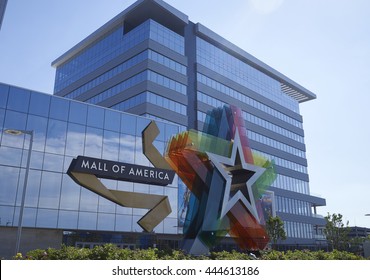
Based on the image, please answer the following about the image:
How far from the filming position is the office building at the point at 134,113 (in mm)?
31234

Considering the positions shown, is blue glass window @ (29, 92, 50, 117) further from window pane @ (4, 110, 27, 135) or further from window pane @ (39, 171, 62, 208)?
window pane @ (39, 171, 62, 208)

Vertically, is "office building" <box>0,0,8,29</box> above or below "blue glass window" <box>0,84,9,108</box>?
above

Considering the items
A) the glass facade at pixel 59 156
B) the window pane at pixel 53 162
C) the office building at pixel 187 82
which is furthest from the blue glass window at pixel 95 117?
the office building at pixel 187 82

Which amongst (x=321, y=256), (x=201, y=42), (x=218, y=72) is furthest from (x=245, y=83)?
(x=321, y=256)

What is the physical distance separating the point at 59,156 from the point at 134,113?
25090 millimetres

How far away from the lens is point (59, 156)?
32.4 meters

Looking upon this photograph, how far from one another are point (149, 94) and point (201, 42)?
20869mm

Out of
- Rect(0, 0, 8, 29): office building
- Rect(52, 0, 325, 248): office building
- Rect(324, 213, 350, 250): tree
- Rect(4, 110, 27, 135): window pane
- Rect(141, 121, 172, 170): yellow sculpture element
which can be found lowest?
Rect(324, 213, 350, 250): tree

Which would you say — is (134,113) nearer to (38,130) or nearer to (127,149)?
(127,149)

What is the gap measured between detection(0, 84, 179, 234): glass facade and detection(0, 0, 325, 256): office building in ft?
0.28

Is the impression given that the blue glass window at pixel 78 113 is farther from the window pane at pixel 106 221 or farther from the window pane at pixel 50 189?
the window pane at pixel 106 221

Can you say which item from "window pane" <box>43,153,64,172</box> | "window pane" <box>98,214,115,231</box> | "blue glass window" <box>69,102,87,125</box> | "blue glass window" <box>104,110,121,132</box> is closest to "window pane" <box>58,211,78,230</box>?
"window pane" <box>98,214,115,231</box>

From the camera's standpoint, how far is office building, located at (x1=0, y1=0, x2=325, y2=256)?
31.2 m

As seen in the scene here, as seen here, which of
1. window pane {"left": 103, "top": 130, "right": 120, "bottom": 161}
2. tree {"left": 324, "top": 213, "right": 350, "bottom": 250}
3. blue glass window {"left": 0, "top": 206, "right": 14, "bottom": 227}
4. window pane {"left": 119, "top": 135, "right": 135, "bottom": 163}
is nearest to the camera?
blue glass window {"left": 0, "top": 206, "right": 14, "bottom": 227}
